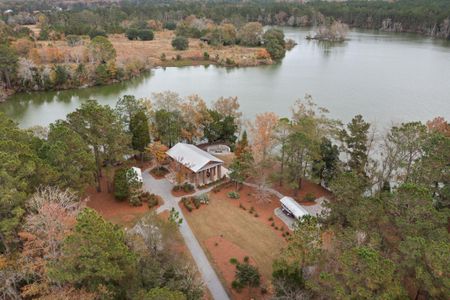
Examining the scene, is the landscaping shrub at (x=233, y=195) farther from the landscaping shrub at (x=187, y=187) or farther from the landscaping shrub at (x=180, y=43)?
the landscaping shrub at (x=180, y=43)

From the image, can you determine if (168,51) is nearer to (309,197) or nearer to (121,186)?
(121,186)

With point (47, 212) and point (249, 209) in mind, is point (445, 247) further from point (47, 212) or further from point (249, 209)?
point (47, 212)

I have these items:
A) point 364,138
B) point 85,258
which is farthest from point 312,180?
point 85,258

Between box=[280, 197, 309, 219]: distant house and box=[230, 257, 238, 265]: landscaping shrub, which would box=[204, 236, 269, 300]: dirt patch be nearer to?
box=[230, 257, 238, 265]: landscaping shrub

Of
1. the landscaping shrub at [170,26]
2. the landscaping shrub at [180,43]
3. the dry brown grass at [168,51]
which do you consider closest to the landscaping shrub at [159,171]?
the dry brown grass at [168,51]

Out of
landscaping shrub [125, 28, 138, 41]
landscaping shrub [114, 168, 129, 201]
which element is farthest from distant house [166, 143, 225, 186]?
landscaping shrub [125, 28, 138, 41]
